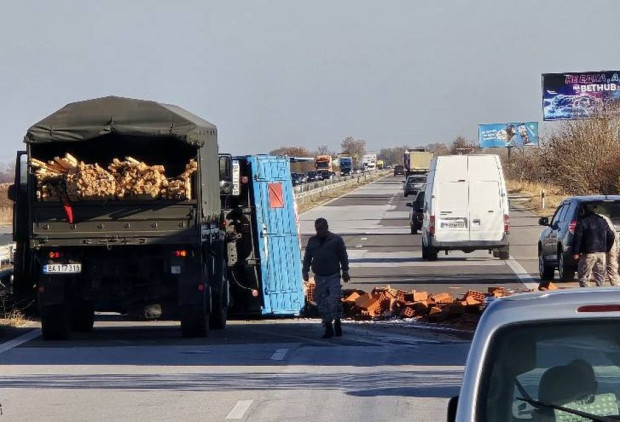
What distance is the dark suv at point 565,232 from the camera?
909 inches

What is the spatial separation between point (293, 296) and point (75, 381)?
6732 millimetres

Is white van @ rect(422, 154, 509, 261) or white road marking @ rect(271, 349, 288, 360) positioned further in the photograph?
white van @ rect(422, 154, 509, 261)

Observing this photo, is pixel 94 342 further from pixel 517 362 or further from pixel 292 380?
pixel 517 362

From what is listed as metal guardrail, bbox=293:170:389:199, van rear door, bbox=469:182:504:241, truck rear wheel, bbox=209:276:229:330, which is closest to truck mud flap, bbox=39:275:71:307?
truck rear wheel, bbox=209:276:229:330

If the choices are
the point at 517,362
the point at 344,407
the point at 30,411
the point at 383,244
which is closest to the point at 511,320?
the point at 517,362

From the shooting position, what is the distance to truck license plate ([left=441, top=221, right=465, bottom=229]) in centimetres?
3042

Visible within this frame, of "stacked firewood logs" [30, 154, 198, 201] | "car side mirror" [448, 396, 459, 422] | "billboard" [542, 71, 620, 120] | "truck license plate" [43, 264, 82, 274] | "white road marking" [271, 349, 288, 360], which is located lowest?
"white road marking" [271, 349, 288, 360]

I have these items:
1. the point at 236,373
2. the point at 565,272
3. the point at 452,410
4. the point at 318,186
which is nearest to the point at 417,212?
the point at 565,272

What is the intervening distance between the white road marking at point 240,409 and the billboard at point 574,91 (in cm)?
5914

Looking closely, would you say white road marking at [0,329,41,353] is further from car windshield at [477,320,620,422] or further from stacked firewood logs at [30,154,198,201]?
car windshield at [477,320,620,422]

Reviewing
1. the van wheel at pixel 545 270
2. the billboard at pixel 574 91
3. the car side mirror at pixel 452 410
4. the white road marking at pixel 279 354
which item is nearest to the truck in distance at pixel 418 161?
the billboard at pixel 574 91

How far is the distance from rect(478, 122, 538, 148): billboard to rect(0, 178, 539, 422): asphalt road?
84145 millimetres

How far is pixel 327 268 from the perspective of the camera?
56.9ft

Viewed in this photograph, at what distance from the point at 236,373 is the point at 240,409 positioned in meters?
2.52
